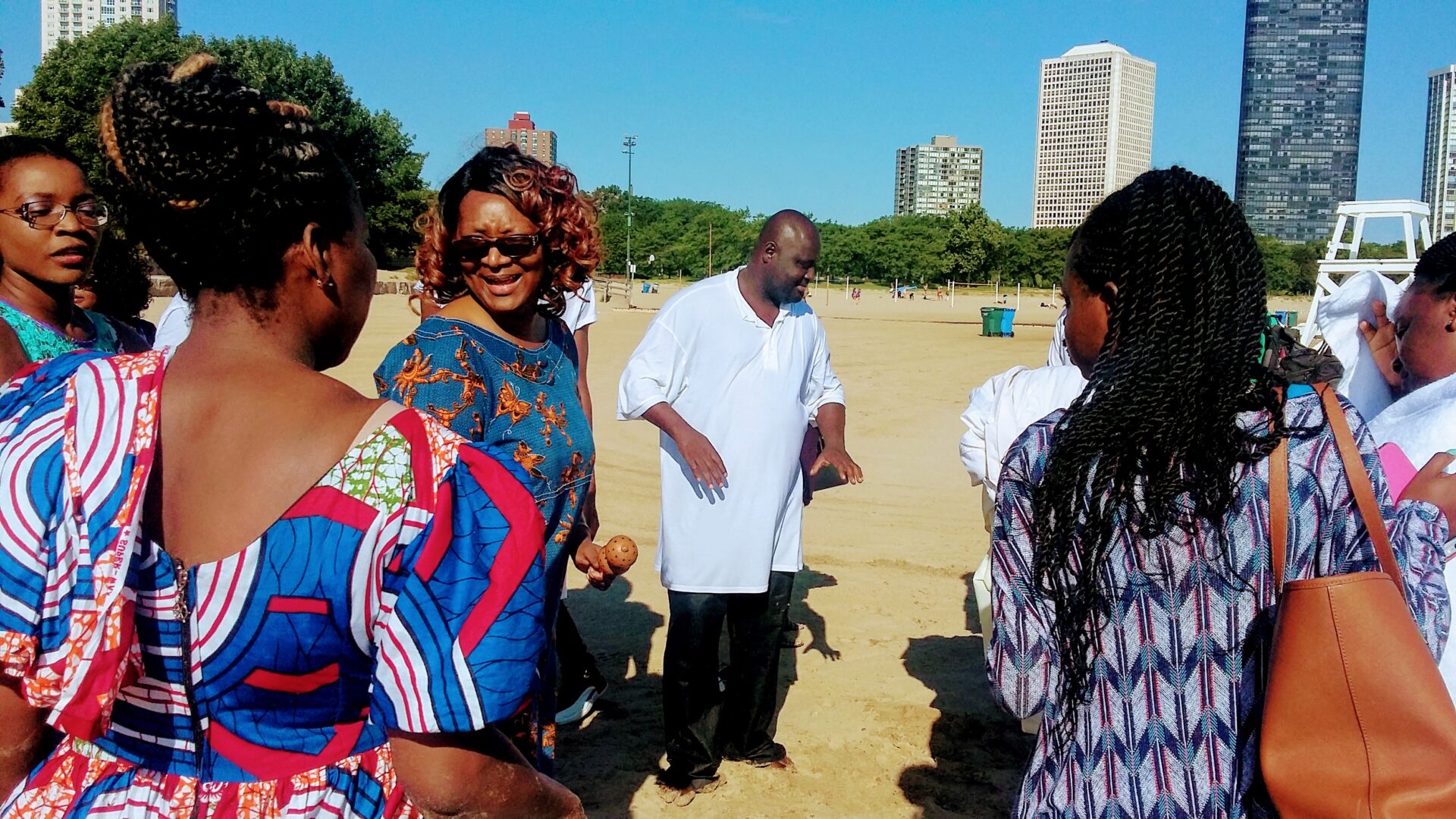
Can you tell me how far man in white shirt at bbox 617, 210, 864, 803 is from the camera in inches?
165

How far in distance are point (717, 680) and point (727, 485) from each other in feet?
2.58

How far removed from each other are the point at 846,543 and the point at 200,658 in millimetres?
7031

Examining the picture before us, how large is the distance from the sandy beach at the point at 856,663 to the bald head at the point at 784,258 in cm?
203

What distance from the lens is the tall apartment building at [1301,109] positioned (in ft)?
447

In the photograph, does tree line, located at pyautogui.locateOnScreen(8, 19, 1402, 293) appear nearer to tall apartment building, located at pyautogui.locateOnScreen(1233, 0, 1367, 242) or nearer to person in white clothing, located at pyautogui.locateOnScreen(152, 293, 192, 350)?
person in white clothing, located at pyautogui.locateOnScreen(152, 293, 192, 350)

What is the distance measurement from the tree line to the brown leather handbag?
1770 mm

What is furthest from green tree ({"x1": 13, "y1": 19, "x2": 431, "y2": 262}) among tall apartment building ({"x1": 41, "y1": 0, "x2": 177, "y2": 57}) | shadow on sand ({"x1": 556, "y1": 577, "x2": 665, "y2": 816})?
tall apartment building ({"x1": 41, "y1": 0, "x2": 177, "y2": 57})

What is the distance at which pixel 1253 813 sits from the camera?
5.88ft

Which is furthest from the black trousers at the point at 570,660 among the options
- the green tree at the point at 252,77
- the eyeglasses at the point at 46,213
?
the green tree at the point at 252,77

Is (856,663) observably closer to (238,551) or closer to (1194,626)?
(1194,626)

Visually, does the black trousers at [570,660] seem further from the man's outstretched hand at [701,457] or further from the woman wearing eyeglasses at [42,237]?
the woman wearing eyeglasses at [42,237]

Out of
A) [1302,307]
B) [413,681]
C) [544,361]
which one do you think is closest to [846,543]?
[544,361]

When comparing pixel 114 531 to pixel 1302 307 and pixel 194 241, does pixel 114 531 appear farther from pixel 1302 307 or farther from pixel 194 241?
pixel 1302 307

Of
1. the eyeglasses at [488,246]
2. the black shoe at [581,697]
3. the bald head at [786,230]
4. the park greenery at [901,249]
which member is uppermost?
the park greenery at [901,249]
